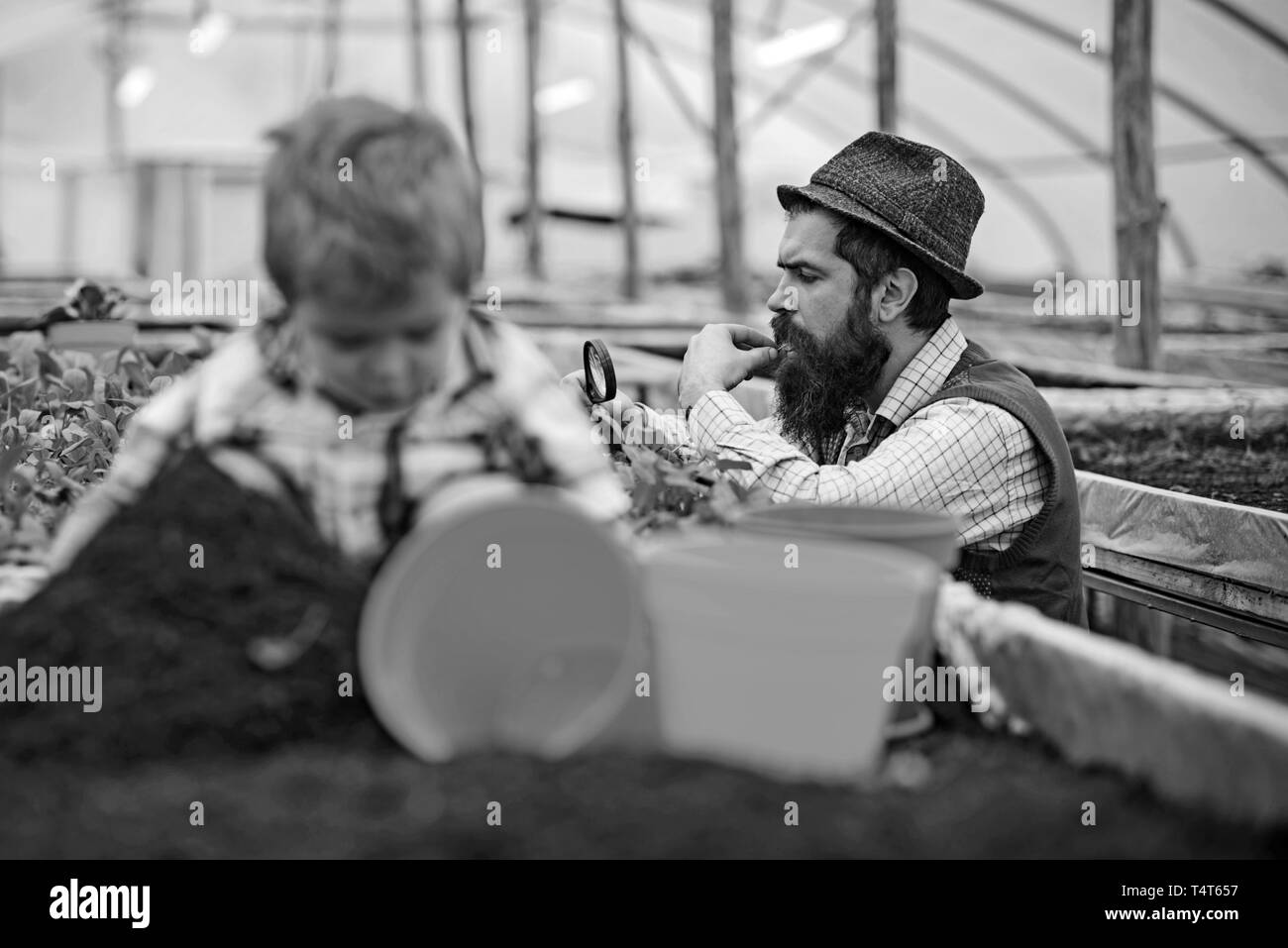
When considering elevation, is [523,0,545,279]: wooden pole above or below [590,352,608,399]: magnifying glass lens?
above

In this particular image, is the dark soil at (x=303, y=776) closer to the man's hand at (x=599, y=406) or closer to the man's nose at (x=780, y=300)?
the man's hand at (x=599, y=406)

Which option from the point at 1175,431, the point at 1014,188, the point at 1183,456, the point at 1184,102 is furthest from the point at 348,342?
the point at 1014,188

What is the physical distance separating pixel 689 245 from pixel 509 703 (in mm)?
17279

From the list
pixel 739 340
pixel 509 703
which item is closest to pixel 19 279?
pixel 739 340

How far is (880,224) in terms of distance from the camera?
7.55 feet

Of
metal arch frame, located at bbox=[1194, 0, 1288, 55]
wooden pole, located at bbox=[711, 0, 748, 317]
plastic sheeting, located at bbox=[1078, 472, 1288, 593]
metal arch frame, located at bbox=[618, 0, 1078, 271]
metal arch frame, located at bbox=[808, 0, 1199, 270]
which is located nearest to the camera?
plastic sheeting, located at bbox=[1078, 472, 1288, 593]

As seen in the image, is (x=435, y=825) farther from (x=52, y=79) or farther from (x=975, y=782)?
(x=52, y=79)

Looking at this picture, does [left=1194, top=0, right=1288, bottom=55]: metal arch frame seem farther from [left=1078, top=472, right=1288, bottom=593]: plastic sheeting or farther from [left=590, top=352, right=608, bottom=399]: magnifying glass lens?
[left=590, top=352, right=608, bottom=399]: magnifying glass lens

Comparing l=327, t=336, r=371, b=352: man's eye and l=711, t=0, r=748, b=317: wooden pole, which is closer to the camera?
l=327, t=336, r=371, b=352: man's eye

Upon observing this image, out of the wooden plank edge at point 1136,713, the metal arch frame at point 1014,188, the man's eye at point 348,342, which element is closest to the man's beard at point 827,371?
the wooden plank edge at point 1136,713

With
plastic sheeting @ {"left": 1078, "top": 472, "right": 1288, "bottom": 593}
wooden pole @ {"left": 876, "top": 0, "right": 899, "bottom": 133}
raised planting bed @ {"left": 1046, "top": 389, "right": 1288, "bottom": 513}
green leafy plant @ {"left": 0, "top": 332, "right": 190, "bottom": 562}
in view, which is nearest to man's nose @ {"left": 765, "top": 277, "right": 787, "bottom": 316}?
plastic sheeting @ {"left": 1078, "top": 472, "right": 1288, "bottom": 593}

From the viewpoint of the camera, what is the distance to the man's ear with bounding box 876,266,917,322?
240 cm

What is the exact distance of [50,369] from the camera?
3.32 m

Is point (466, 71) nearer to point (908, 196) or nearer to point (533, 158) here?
point (533, 158)
